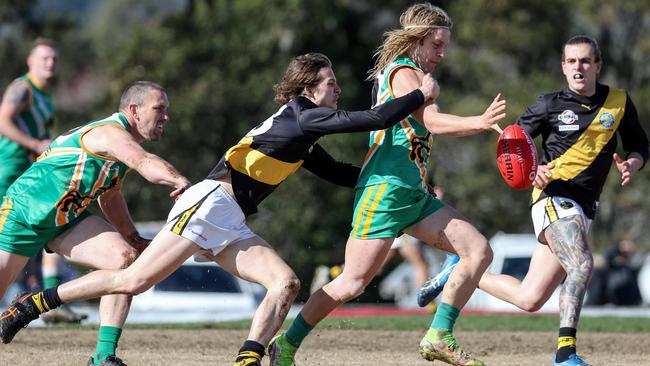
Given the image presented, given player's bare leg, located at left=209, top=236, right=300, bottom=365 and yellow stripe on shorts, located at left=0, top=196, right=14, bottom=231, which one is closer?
player's bare leg, located at left=209, top=236, right=300, bottom=365

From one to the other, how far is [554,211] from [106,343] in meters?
3.24

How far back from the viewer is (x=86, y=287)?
7.58 meters

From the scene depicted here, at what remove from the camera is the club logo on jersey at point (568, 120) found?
28.6 feet

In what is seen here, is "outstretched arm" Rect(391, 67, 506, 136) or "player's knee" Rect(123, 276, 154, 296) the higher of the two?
"outstretched arm" Rect(391, 67, 506, 136)

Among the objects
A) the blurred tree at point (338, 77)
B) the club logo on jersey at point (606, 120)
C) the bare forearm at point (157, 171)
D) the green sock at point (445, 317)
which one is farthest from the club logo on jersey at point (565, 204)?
the blurred tree at point (338, 77)

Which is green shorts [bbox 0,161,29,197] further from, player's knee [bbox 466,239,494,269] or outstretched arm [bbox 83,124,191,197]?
player's knee [bbox 466,239,494,269]

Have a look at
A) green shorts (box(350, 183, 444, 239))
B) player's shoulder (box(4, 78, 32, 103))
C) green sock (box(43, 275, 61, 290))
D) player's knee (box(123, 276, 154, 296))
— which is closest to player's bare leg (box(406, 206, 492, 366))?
green shorts (box(350, 183, 444, 239))

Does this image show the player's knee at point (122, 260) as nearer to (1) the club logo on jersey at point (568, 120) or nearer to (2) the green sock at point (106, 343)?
(2) the green sock at point (106, 343)

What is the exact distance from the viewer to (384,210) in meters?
7.80

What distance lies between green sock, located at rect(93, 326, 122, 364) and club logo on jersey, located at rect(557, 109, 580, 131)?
11.5 ft

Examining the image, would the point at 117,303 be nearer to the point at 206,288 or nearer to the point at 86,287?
the point at 86,287

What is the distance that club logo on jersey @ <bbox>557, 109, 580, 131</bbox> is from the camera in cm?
871

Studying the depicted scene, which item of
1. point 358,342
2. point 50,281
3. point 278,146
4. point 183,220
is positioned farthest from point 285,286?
point 50,281

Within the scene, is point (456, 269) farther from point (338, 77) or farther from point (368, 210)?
point (338, 77)
